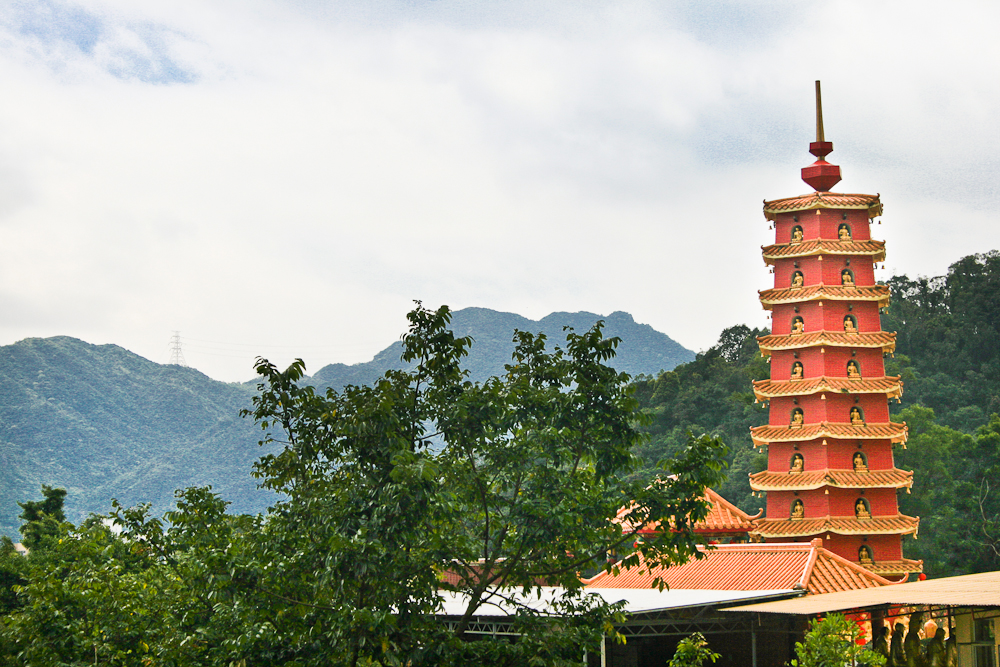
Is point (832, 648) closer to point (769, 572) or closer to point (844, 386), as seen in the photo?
point (769, 572)

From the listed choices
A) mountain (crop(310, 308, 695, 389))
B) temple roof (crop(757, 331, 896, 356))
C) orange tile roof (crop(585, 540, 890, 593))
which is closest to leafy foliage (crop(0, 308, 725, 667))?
orange tile roof (crop(585, 540, 890, 593))

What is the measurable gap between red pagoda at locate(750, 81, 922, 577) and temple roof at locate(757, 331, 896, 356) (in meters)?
0.03

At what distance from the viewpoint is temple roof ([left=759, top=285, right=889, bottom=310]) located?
3061cm

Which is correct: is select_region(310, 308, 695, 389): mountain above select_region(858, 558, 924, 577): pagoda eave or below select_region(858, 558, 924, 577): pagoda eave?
above

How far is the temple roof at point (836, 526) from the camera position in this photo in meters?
29.0

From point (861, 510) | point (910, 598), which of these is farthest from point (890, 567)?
point (910, 598)

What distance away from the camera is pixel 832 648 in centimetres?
1276

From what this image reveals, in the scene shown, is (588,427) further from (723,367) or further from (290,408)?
(723,367)

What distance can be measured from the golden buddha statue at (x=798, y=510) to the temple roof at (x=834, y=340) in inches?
187

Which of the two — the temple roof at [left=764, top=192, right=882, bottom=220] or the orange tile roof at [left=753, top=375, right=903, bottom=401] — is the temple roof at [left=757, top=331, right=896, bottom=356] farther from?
the temple roof at [left=764, top=192, right=882, bottom=220]

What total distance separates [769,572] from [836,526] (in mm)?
8468

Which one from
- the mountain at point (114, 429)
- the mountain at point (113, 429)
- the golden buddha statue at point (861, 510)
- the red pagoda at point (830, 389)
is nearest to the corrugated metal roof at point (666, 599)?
the red pagoda at point (830, 389)

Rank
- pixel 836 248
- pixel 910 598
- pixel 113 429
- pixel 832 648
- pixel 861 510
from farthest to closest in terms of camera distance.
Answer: pixel 113 429, pixel 836 248, pixel 861 510, pixel 910 598, pixel 832 648

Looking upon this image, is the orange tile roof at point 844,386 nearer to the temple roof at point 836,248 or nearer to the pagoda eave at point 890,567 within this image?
the temple roof at point 836,248
